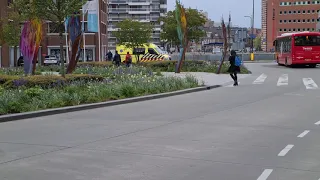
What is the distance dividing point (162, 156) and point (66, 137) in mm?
2690

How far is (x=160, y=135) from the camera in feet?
31.9

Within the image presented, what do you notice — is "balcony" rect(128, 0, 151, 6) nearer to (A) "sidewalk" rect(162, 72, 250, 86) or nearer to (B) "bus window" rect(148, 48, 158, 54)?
(B) "bus window" rect(148, 48, 158, 54)

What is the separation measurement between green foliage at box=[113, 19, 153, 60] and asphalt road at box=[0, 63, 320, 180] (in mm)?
29798

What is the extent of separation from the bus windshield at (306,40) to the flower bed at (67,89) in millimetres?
19829

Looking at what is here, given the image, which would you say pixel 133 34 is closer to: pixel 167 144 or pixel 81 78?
pixel 81 78

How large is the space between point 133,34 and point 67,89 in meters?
28.2

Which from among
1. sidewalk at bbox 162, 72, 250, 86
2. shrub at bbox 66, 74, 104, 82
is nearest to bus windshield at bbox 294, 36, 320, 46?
sidewalk at bbox 162, 72, 250, 86

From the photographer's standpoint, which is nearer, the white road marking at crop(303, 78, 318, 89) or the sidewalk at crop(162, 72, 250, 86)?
the white road marking at crop(303, 78, 318, 89)

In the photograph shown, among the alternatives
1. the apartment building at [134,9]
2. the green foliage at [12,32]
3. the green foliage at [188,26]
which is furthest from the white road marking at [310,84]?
the apartment building at [134,9]

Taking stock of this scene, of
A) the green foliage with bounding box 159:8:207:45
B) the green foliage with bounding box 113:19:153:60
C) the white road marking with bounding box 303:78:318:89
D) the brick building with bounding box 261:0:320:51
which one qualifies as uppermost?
the brick building with bounding box 261:0:320:51

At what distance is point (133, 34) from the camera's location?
144 feet

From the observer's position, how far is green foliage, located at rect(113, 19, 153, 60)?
43906mm

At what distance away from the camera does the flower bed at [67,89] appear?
13.7 m

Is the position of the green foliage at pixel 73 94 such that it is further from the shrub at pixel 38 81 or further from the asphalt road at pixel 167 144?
the asphalt road at pixel 167 144
